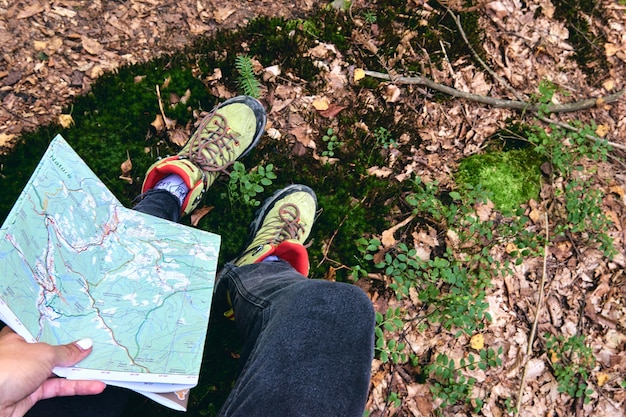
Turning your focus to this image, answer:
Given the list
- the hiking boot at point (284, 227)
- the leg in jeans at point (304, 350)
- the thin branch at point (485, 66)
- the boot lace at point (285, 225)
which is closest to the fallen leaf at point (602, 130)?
the thin branch at point (485, 66)

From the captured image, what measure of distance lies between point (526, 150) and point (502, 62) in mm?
892

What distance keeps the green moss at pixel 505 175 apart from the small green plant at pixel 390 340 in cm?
121

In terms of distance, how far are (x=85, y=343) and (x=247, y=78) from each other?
7.37 ft

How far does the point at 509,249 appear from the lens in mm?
3355

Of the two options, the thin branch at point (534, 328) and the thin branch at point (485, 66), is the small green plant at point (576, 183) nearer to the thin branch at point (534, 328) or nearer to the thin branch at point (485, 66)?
the thin branch at point (534, 328)

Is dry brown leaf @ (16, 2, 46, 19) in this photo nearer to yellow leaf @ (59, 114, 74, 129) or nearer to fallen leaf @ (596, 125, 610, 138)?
yellow leaf @ (59, 114, 74, 129)

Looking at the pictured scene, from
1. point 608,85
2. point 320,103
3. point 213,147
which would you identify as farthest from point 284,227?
point 608,85

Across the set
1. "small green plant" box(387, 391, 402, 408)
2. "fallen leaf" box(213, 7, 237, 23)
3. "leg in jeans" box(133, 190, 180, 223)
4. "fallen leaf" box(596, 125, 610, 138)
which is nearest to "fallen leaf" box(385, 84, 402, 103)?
"fallen leaf" box(213, 7, 237, 23)

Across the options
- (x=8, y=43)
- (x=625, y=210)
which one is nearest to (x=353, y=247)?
(x=625, y=210)

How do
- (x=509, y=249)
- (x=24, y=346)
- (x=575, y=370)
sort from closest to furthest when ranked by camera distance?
(x=24, y=346), (x=575, y=370), (x=509, y=249)

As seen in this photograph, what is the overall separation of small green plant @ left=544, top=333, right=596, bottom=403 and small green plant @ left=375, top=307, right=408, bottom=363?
3.69 ft

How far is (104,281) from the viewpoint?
85.3 inches

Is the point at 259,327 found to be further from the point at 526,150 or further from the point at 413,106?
the point at 526,150

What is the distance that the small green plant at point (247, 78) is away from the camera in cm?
340
